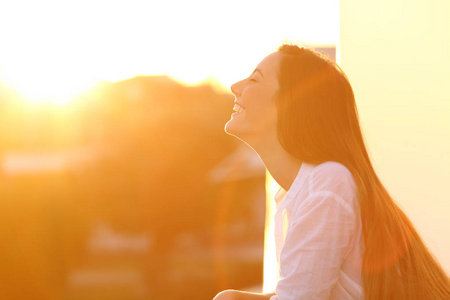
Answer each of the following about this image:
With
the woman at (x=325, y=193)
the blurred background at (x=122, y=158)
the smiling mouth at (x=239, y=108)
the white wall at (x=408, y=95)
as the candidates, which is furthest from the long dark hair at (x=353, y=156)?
the blurred background at (x=122, y=158)

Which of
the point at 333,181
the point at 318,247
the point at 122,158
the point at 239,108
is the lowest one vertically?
the point at 122,158

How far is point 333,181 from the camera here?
106cm

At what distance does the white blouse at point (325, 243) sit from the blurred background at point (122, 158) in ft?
6.60

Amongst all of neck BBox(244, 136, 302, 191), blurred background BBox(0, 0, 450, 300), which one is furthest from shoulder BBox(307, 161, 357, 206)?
blurred background BBox(0, 0, 450, 300)

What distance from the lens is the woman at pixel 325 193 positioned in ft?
3.38

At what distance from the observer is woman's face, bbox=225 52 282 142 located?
4.14 ft

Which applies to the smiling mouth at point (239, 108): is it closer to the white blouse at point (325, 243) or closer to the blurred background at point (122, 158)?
the white blouse at point (325, 243)

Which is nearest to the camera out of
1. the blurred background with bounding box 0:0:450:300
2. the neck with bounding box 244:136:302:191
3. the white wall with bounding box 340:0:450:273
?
the neck with bounding box 244:136:302:191

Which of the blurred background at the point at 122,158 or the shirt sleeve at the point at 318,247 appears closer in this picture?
the shirt sleeve at the point at 318,247

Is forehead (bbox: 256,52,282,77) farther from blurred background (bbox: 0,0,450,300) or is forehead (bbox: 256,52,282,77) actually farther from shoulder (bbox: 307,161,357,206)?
blurred background (bbox: 0,0,450,300)

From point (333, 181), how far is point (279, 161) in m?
0.22

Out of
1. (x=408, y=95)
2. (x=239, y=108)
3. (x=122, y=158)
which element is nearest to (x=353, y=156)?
(x=239, y=108)

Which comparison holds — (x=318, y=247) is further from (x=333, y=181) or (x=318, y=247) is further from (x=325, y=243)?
(x=333, y=181)

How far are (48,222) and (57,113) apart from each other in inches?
124
